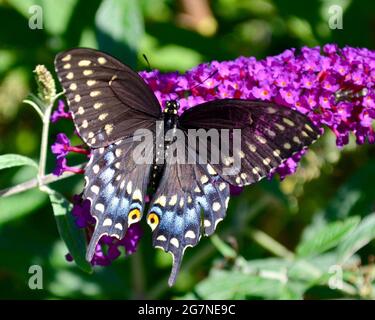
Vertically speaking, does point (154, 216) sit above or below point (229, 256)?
above

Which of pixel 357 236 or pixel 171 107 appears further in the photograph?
pixel 357 236

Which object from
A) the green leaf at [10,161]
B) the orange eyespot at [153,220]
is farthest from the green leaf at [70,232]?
the orange eyespot at [153,220]

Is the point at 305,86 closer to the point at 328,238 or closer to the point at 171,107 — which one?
the point at 171,107

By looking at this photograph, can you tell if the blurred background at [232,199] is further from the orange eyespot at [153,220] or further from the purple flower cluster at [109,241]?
the orange eyespot at [153,220]

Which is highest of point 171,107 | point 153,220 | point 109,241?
point 171,107

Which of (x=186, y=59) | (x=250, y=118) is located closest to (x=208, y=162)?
(x=250, y=118)

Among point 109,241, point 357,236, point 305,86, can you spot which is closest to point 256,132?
point 305,86

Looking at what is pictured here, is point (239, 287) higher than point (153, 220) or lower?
lower
